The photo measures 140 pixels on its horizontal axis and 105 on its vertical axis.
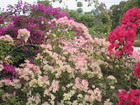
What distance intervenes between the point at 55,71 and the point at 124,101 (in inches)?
38.6

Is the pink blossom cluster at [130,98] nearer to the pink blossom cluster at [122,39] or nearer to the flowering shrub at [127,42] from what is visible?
the flowering shrub at [127,42]

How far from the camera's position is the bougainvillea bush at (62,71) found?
3.48 m

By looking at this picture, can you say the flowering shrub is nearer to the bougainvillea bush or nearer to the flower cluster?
the bougainvillea bush

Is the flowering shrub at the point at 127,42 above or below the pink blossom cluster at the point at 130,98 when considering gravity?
above

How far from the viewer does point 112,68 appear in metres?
4.59

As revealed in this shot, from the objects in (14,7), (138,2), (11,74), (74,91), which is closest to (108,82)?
(74,91)

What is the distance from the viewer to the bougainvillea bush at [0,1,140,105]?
3.48 metres

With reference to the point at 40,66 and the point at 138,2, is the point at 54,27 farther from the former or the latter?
the point at 138,2

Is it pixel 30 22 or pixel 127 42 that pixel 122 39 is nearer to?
pixel 127 42

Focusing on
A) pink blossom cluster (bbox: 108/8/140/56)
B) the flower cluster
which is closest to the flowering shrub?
pink blossom cluster (bbox: 108/8/140/56)

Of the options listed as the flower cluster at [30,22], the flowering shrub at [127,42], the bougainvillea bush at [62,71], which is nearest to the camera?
the flowering shrub at [127,42]

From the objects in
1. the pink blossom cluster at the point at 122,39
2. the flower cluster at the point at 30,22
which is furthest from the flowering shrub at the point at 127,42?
the flower cluster at the point at 30,22

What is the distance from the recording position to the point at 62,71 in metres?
3.62

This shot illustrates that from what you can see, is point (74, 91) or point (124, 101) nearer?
point (124, 101)
